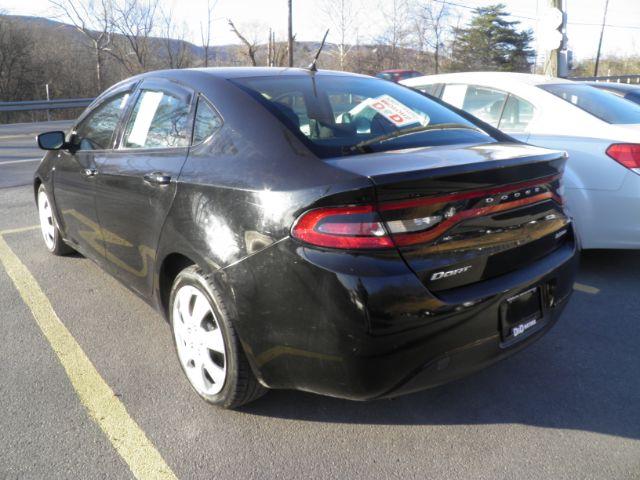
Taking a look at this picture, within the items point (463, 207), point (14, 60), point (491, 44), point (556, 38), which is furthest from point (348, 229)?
point (491, 44)

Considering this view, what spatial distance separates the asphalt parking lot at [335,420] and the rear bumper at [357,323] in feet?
1.16

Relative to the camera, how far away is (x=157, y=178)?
8.80ft

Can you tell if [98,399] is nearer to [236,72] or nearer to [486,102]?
[236,72]

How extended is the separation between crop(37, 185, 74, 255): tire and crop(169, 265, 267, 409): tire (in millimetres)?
2396

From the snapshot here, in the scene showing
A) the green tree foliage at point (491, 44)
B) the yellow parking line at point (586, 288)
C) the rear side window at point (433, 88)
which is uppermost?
the green tree foliage at point (491, 44)

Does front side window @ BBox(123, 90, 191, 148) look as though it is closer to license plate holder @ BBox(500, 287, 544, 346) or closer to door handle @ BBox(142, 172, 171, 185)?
door handle @ BBox(142, 172, 171, 185)

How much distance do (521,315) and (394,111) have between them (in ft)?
4.10

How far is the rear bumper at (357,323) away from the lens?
1896mm

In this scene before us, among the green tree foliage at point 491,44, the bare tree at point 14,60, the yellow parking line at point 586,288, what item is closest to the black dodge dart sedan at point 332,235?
the yellow parking line at point 586,288

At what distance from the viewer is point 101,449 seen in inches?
89.7

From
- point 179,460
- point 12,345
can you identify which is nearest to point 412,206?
point 179,460

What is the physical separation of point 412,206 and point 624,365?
183 centimetres

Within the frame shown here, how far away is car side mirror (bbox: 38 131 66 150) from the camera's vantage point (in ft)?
12.7

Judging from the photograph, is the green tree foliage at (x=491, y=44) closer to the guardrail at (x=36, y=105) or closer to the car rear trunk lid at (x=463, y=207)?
the guardrail at (x=36, y=105)
